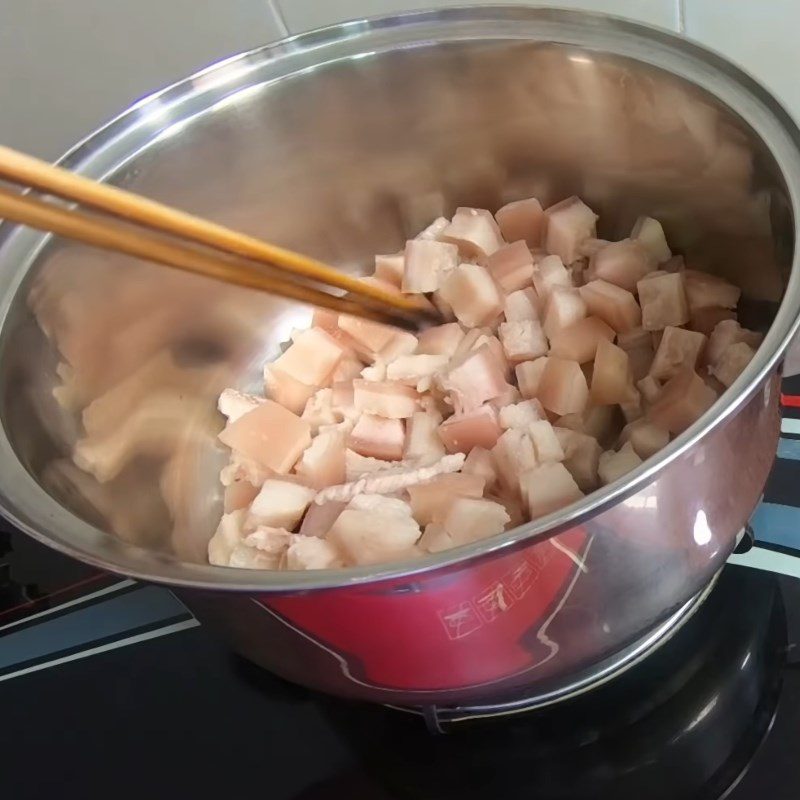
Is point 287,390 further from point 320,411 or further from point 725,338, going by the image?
point 725,338

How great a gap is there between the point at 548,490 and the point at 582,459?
0.10 m

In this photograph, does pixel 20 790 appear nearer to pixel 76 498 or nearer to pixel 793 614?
pixel 76 498

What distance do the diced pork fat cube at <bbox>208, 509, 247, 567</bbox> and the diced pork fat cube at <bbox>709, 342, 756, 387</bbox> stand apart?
417 millimetres

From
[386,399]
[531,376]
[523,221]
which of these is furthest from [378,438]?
[523,221]

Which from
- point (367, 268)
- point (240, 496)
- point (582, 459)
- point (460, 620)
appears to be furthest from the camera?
point (367, 268)

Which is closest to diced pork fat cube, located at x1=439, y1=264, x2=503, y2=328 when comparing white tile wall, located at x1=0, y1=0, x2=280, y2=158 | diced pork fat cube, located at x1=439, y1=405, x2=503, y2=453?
diced pork fat cube, located at x1=439, y1=405, x2=503, y2=453

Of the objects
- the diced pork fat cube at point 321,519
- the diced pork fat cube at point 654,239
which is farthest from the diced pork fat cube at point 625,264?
the diced pork fat cube at point 321,519

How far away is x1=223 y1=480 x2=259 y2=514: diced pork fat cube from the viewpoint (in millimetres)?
851

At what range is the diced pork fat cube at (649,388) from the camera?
2.56ft

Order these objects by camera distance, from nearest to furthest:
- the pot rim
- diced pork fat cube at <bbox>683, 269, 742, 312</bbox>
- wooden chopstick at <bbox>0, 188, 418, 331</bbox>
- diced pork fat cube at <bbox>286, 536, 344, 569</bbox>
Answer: the pot rim
wooden chopstick at <bbox>0, 188, 418, 331</bbox>
diced pork fat cube at <bbox>286, 536, 344, 569</bbox>
diced pork fat cube at <bbox>683, 269, 742, 312</bbox>

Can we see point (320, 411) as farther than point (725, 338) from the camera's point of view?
Yes

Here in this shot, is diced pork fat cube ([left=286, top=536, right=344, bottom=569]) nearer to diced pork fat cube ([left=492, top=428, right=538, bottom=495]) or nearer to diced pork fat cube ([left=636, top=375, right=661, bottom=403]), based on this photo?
diced pork fat cube ([left=492, top=428, right=538, bottom=495])

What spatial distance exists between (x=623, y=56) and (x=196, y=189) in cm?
39

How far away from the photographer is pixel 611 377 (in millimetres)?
784
